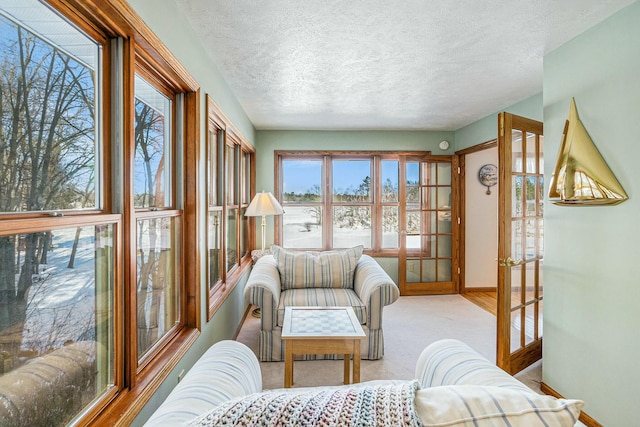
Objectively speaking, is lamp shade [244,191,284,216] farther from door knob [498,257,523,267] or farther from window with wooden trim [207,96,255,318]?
door knob [498,257,523,267]

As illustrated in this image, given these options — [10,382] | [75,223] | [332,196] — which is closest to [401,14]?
[75,223]

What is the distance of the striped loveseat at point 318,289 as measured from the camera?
285 centimetres

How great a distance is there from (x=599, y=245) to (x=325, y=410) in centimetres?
214

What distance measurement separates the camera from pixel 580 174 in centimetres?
198

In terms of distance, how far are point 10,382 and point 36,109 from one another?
29.8 inches

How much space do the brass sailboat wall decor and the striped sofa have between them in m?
1.33

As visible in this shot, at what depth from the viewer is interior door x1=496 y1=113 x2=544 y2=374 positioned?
2428 millimetres

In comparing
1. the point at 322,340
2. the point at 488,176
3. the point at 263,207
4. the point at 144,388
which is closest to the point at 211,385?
the point at 144,388

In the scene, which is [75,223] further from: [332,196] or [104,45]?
[332,196]

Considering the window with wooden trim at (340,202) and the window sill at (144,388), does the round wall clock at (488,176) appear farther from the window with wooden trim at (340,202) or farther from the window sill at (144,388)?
the window sill at (144,388)

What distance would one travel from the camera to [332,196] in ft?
16.7

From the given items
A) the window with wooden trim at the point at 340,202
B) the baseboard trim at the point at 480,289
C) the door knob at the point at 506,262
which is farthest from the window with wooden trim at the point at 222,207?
the baseboard trim at the point at 480,289

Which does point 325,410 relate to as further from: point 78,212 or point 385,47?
point 385,47

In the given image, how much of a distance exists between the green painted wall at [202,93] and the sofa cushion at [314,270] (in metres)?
0.56
